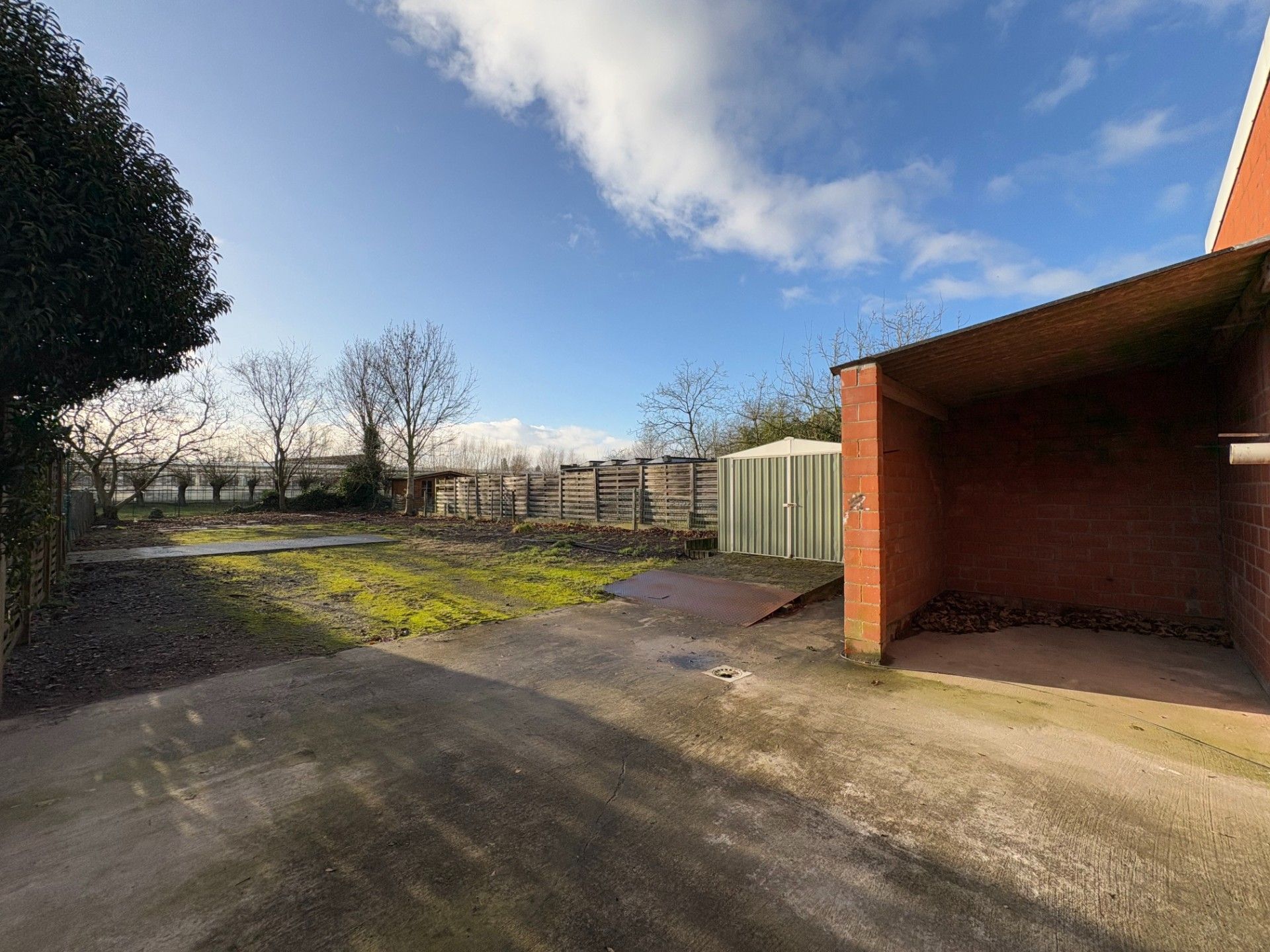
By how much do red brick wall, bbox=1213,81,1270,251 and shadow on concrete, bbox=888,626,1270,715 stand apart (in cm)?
279

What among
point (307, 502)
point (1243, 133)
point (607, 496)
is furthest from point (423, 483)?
point (1243, 133)

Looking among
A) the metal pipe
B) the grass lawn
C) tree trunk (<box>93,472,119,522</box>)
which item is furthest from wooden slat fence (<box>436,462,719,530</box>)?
tree trunk (<box>93,472,119,522</box>)

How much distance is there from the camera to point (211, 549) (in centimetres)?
1009

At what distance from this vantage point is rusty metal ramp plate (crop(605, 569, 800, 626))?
5.29 metres

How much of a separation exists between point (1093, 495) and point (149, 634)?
913 centimetres

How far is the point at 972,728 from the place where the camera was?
9.11 ft

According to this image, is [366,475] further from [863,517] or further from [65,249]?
[863,517]

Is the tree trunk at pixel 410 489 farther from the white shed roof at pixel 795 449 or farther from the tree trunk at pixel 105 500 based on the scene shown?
the white shed roof at pixel 795 449

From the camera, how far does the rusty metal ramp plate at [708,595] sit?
17.4 feet

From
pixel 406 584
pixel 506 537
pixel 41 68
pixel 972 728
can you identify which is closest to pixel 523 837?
pixel 972 728

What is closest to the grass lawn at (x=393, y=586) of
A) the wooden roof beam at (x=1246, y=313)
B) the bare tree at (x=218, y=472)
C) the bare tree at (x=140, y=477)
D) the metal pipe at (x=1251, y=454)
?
the metal pipe at (x=1251, y=454)

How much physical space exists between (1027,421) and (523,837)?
6134 mm

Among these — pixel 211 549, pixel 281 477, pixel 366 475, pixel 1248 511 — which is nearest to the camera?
pixel 1248 511

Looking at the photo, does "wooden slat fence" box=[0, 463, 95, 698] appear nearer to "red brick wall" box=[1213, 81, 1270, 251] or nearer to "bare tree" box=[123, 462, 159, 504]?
"red brick wall" box=[1213, 81, 1270, 251]
